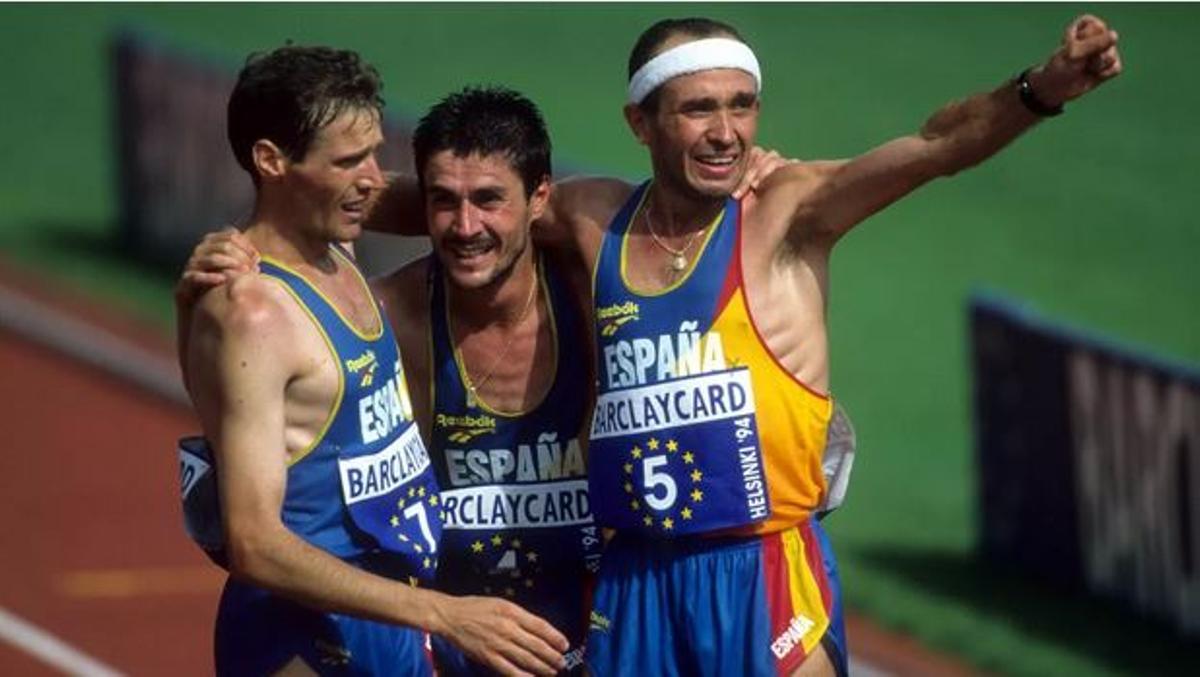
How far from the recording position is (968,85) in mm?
25562

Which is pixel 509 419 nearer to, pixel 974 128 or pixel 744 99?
pixel 744 99

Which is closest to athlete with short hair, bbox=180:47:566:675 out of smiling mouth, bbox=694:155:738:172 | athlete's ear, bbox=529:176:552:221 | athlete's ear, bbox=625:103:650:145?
athlete's ear, bbox=529:176:552:221

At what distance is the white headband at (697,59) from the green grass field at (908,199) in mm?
5973

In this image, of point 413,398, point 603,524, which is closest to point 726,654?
point 603,524

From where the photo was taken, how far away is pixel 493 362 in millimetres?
9344

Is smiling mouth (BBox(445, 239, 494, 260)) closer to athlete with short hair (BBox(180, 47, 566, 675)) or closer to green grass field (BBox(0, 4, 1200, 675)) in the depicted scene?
athlete with short hair (BBox(180, 47, 566, 675))

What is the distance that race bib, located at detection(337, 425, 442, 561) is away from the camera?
855 cm

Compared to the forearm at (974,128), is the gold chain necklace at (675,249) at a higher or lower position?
lower

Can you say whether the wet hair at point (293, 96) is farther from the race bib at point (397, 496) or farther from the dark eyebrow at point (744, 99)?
the dark eyebrow at point (744, 99)

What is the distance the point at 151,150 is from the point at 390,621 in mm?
14687

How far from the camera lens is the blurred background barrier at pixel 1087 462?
1406 cm

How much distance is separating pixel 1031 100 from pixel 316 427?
216 cm

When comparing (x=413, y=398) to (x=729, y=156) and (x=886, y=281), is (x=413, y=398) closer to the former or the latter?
(x=729, y=156)

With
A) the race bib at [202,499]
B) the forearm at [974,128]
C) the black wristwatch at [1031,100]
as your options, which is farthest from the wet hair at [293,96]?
the black wristwatch at [1031,100]
